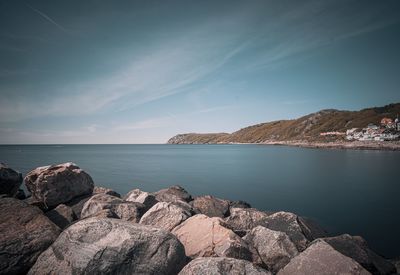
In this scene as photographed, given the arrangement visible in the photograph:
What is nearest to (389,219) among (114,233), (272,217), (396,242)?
(396,242)

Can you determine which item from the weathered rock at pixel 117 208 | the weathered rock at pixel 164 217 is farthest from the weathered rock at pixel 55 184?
the weathered rock at pixel 164 217

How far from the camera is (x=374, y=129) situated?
488ft

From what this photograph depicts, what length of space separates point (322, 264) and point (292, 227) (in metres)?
3.95

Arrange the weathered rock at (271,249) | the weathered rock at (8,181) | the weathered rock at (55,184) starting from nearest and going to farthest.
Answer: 1. the weathered rock at (271,249)
2. the weathered rock at (8,181)
3. the weathered rock at (55,184)

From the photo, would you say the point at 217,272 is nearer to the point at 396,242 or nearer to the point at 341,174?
the point at 396,242

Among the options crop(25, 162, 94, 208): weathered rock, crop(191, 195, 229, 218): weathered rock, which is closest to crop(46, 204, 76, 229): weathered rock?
crop(25, 162, 94, 208): weathered rock

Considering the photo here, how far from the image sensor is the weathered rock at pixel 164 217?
1025 centimetres

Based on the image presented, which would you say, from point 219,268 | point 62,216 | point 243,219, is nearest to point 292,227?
point 243,219

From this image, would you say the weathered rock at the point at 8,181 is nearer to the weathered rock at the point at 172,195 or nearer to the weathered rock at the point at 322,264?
the weathered rock at the point at 172,195

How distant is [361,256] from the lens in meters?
9.07

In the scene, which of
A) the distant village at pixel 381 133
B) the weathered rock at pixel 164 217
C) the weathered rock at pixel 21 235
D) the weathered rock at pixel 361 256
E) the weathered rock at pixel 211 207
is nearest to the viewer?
the weathered rock at pixel 21 235

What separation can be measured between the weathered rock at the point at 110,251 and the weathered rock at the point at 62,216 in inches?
185

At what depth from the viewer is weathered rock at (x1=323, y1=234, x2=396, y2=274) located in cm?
897

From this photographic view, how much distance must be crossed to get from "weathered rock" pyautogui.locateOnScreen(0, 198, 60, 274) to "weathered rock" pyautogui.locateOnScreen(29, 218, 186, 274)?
2.19ft
